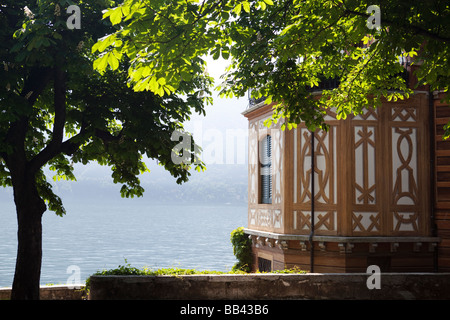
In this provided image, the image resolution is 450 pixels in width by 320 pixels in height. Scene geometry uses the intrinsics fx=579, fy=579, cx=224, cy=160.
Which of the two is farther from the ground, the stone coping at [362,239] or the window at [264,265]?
the stone coping at [362,239]

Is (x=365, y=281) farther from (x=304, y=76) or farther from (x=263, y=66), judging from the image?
(x=263, y=66)

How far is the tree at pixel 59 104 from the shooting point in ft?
38.4

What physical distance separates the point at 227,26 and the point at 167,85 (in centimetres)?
154

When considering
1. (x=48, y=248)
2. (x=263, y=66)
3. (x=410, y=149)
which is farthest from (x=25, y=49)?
(x=48, y=248)

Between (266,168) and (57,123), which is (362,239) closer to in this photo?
(266,168)

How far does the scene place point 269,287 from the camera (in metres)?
12.1

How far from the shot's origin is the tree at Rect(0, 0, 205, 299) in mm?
11703

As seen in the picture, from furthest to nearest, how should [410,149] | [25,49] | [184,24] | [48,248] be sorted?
[48,248] → [410,149] → [25,49] → [184,24]

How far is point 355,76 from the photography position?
11.9 m

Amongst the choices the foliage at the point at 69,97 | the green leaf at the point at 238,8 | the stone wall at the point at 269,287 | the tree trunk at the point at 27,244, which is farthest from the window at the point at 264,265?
the green leaf at the point at 238,8

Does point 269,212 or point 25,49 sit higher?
point 25,49

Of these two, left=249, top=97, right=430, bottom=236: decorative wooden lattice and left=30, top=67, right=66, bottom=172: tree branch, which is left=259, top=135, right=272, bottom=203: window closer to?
left=249, top=97, right=430, bottom=236: decorative wooden lattice

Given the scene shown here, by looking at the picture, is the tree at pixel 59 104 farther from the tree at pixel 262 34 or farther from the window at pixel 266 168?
the window at pixel 266 168

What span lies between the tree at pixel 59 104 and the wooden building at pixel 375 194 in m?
4.59
